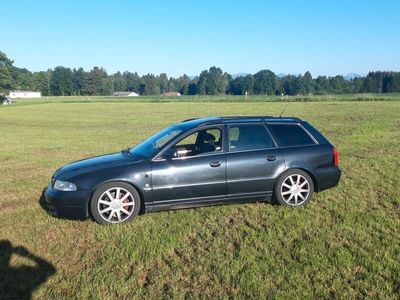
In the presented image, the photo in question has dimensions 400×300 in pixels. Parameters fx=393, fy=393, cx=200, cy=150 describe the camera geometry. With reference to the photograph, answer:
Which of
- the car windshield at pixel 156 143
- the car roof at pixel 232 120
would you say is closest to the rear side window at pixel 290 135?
the car roof at pixel 232 120

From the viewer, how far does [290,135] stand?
247 inches

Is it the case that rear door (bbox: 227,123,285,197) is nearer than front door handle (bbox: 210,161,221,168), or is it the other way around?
front door handle (bbox: 210,161,221,168)

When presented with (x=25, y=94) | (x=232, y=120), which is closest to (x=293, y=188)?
(x=232, y=120)

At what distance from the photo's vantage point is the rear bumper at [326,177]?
617 centimetres

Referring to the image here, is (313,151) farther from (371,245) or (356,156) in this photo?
(356,156)

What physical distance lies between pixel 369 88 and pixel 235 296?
115 metres

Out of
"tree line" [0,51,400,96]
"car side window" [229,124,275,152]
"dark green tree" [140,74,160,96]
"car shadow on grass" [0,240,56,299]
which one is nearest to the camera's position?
"car shadow on grass" [0,240,56,299]

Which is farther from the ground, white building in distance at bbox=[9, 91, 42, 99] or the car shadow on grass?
white building in distance at bbox=[9, 91, 42, 99]

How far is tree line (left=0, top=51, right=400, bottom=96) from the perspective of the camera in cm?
10912

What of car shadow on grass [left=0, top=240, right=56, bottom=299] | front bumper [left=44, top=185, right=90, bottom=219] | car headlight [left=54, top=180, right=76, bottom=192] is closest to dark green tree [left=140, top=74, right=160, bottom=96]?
car headlight [left=54, top=180, right=76, bottom=192]

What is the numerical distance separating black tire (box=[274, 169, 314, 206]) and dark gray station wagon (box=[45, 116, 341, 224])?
0.05 ft

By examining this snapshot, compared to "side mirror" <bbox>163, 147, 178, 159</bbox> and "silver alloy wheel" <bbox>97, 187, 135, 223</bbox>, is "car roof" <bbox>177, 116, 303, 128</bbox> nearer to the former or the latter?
"side mirror" <bbox>163, 147, 178, 159</bbox>

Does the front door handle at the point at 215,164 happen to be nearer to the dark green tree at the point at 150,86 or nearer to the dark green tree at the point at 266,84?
the dark green tree at the point at 266,84

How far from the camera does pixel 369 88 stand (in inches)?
4225
